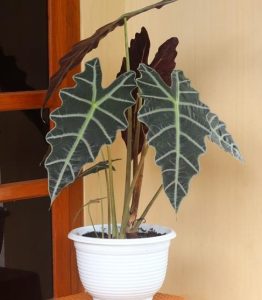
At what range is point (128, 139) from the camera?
1.57 m

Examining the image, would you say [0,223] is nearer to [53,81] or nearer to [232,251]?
[53,81]

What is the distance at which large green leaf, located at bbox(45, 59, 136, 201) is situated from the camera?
4.52ft

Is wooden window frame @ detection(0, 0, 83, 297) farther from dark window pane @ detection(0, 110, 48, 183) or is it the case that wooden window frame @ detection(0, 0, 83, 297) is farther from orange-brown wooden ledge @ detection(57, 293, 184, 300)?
orange-brown wooden ledge @ detection(57, 293, 184, 300)

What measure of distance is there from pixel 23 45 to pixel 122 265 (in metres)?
0.69

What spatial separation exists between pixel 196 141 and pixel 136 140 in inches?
10.3

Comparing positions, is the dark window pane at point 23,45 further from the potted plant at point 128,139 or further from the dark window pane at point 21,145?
the potted plant at point 128,139

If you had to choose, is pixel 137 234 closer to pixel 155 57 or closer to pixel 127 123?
pixel 127 123

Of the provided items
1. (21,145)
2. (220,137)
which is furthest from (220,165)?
(21,145)

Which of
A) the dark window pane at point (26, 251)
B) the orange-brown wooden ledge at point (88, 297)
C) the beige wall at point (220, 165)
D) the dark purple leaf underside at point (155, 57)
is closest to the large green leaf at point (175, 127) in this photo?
the dark purple leaf underside at point (155, 57)

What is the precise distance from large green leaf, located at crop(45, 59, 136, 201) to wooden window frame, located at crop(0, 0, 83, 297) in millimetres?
380

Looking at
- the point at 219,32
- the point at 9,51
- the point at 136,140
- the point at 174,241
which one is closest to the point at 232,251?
the point at 174,241

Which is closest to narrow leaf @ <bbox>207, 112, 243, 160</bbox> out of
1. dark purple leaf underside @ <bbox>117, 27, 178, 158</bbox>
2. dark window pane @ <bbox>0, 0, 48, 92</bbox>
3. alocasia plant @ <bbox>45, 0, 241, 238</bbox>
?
alocasia plant @ <bbox>45, 0, 241, 238</bbox>

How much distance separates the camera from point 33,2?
182 cm

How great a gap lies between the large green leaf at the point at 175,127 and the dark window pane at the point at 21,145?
1.58 feet
